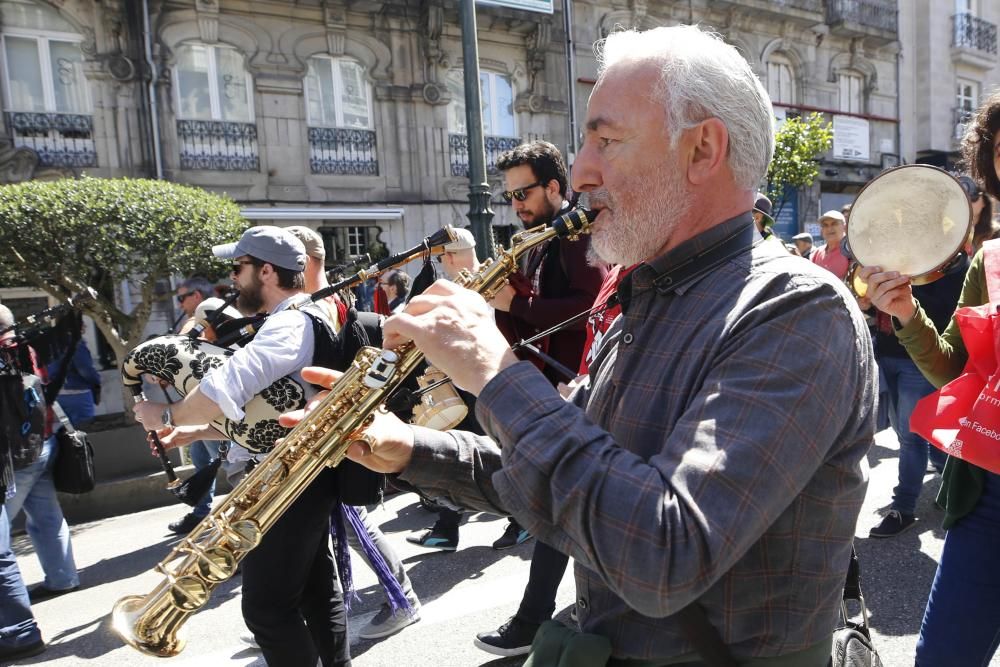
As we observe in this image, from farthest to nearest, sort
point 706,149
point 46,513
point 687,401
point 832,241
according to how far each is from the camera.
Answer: point 832,241 < point 46,513 < point 706,149 < point 687,401

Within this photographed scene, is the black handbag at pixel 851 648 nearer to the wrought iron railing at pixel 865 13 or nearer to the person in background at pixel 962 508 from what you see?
the person in background at pixel 962 508

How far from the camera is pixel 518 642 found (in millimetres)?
3143

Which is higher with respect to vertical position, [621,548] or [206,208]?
[206,208]

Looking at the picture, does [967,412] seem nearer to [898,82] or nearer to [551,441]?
[551,441]

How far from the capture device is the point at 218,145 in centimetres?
1261

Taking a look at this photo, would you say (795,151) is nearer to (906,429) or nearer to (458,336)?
(906,429)

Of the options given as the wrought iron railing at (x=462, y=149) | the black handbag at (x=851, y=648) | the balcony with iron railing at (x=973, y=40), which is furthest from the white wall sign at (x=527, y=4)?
the balcony with iron railing at (x=973, y=40)

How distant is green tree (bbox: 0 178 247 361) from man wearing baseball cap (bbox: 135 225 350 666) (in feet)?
16.1

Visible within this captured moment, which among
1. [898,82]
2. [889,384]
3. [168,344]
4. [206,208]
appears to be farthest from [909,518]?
[898,82]

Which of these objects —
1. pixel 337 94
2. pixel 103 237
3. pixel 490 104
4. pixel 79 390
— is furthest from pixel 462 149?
pixel 79 390

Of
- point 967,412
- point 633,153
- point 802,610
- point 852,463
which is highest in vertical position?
point 633,153

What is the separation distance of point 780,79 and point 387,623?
67.4 ft

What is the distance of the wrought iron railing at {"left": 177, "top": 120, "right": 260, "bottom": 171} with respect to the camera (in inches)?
486

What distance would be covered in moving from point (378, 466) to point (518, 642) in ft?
6.61
